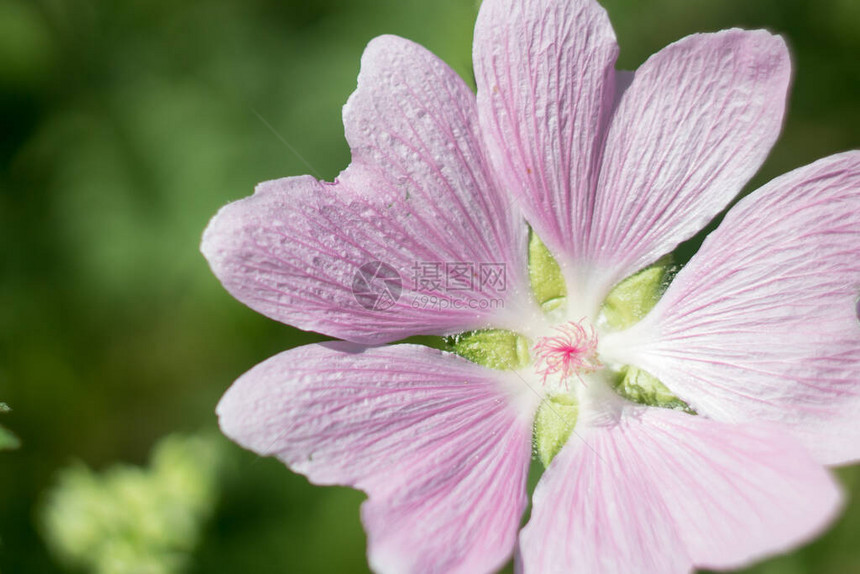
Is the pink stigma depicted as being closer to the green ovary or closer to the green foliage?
the green ovary

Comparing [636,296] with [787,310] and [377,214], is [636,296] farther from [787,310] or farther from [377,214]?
[377,214]

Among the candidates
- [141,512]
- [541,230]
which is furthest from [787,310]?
[141,512]

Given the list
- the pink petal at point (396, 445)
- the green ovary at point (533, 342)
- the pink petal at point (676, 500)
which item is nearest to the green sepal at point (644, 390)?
the green ovary at point (533, 342)

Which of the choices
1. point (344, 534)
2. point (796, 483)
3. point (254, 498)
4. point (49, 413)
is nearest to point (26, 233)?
point (49, 413)

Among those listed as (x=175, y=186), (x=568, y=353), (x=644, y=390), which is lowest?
(x=644, y=390)

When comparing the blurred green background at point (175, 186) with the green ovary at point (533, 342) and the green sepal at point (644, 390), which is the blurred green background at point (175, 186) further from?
the green sepal at point (644, 390)
